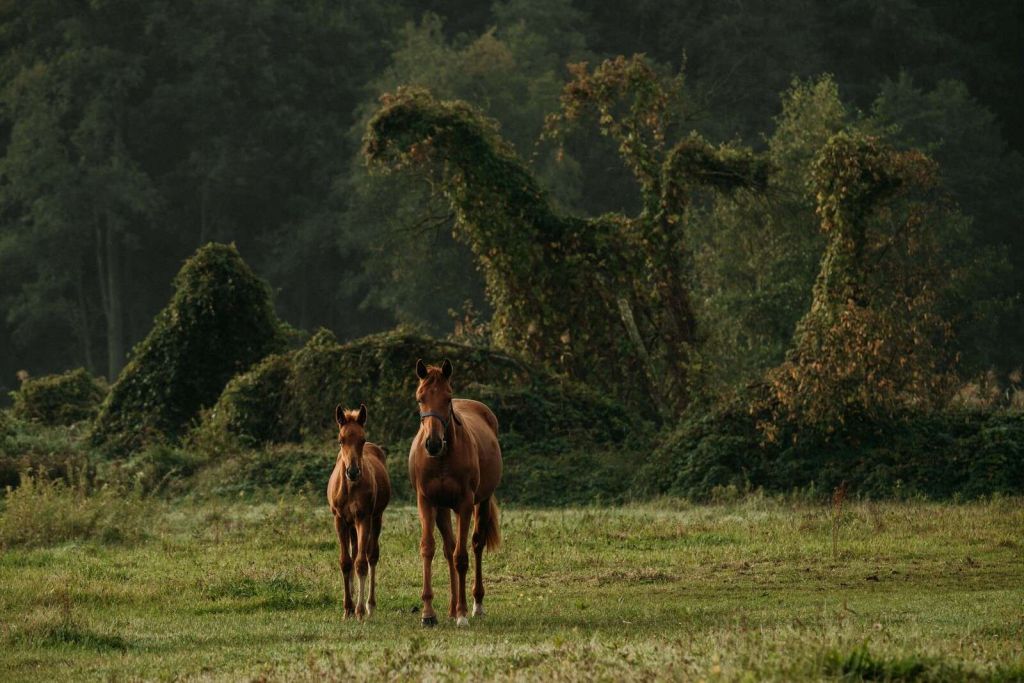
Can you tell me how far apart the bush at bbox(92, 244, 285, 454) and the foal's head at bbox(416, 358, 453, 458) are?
18703 mm

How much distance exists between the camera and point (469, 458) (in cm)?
1366

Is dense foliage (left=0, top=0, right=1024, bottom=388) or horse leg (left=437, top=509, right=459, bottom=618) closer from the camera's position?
horse leg (left=437, top=509, right=459, bottom=618)

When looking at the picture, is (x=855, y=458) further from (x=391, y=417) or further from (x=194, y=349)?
(x=194, y=349)

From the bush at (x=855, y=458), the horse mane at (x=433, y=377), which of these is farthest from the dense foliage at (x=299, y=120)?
the horse mane at (x=433, y=377)

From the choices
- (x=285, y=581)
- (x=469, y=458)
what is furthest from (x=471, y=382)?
(x=469, y=458)

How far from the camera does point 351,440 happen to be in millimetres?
13797

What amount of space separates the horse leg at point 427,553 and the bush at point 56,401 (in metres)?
22.6

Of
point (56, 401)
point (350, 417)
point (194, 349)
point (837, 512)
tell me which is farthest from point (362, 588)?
point (56, 401)

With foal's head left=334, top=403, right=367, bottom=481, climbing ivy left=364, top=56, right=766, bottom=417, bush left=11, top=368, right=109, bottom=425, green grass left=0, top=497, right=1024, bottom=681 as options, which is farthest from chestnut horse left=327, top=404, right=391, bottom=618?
bush left=11, top=368, right=109, bottom=425

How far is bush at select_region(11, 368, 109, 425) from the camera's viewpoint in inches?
1395

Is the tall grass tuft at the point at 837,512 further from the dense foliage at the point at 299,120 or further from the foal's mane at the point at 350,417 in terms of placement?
the dense foliage at the point at 299,120

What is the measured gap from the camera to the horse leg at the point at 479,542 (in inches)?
543

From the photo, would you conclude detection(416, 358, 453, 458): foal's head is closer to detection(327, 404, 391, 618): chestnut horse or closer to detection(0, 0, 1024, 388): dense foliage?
detection(327, 404, 391, 618): chestnut horse

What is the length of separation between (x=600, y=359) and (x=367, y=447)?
1563cm
